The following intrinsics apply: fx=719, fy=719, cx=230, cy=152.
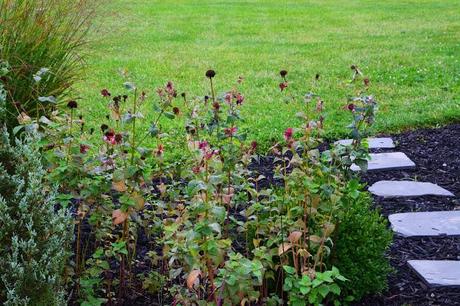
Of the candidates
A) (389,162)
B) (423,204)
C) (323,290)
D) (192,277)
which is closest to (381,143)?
(389,162)

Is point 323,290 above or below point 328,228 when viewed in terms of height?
below

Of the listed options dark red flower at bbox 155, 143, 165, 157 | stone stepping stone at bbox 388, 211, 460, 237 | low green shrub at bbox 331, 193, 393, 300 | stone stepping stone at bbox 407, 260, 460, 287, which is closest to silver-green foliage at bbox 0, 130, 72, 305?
dark red flower at bbox 155, 143, 165, 157

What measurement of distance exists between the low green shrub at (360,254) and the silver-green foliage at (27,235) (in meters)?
1.26

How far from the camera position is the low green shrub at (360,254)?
3203 millimetres

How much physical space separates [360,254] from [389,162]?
2.02 metres

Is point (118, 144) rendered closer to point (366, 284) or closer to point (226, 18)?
point (366, 284)

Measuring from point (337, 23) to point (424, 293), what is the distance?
9.95 meters

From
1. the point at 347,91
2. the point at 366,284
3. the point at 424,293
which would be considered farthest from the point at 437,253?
the point at 347,91

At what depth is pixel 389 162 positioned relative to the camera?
5.12 metres

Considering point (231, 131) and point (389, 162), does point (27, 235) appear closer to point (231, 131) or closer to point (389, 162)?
point (231, 131)

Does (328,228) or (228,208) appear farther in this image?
(228,208)

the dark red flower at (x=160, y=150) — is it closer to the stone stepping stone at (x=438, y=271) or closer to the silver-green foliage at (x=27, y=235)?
the silver-green foliage at (x=27, y=235)

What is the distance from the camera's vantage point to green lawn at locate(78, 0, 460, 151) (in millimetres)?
6828

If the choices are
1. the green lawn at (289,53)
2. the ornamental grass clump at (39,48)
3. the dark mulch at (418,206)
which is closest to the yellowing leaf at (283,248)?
the dark mulch at (418,206)
